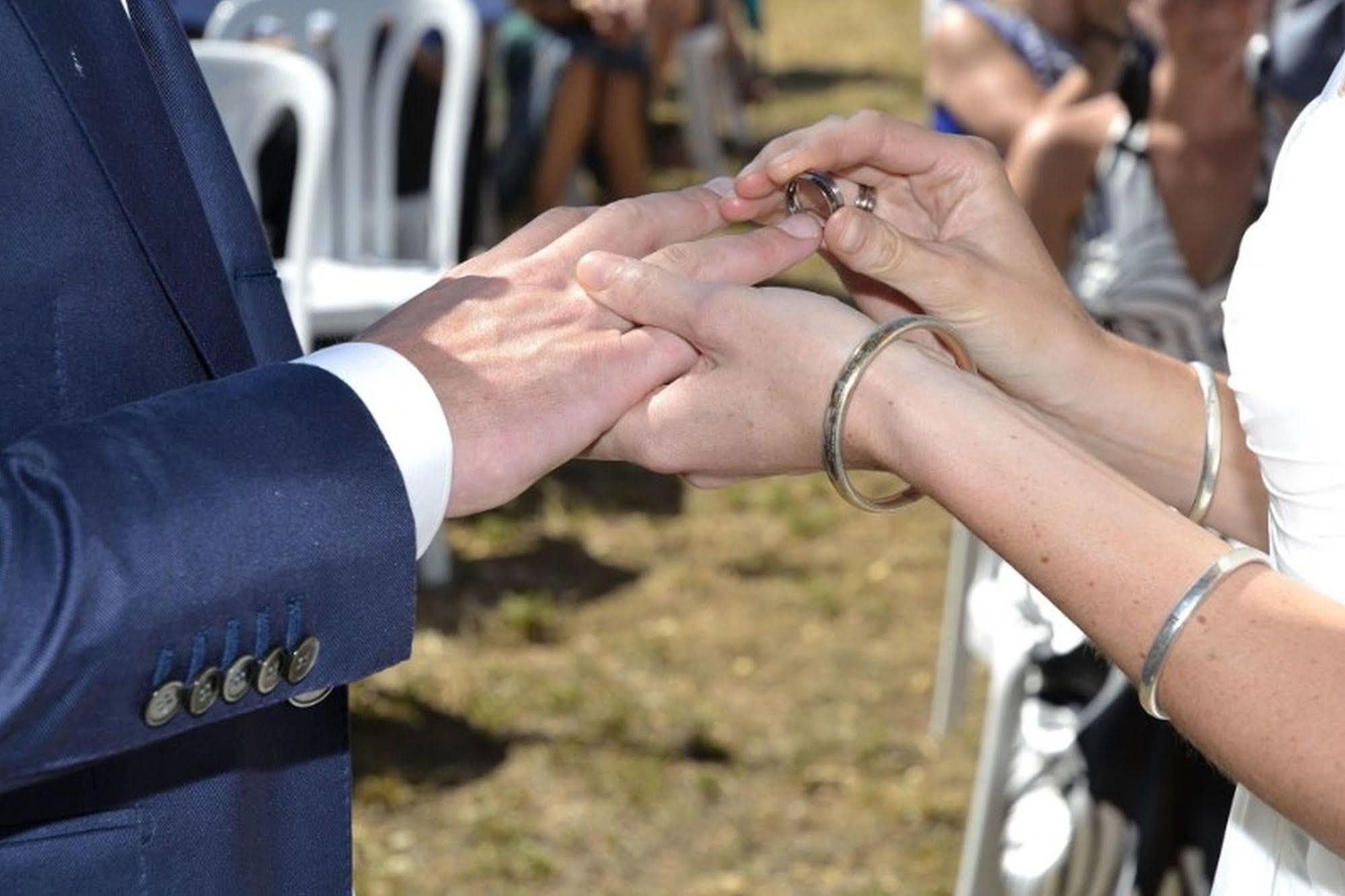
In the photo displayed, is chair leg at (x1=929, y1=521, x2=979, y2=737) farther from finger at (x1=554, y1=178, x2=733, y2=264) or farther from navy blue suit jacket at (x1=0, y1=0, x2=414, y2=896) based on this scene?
navy blue suit jacket at (x1=0, y1=0, x2=414, y2=896)

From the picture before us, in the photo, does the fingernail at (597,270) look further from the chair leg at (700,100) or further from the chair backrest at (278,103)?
the chair leg at (700,100)

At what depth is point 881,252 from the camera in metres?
1.68

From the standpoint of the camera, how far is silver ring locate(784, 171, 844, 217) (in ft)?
5.84

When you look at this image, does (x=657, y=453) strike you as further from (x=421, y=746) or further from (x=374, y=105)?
(x=374, y=105)

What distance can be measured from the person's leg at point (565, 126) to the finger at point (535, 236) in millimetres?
6335

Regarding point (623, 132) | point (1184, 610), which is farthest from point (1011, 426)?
point (623, 132)

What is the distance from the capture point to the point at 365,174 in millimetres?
5773

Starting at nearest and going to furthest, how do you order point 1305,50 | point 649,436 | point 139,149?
1. point 139,149
2. point 649,436
3. point 1305,50

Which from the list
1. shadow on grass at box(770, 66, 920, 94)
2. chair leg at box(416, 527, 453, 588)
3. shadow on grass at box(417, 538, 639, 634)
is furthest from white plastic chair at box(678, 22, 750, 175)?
chair leg at box(416, 527, 453, 588)

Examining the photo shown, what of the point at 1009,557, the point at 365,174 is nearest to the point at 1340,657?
the point at 1009,557

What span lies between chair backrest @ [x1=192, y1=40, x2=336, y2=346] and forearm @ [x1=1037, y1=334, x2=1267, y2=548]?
2.89m

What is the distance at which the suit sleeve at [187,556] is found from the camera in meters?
1.10

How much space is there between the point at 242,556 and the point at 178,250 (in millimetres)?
277

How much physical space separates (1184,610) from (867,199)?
0.69 metres
